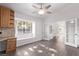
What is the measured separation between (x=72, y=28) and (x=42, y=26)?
235 centimetres

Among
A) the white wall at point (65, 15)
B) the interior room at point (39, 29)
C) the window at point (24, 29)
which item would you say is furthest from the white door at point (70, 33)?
the window at point (24, 29)

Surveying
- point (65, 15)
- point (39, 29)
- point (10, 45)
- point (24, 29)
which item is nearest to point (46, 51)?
point (10, 45)

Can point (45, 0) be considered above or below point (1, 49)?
above

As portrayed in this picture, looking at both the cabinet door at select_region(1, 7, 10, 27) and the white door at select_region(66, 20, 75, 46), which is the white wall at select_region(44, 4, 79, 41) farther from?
the cabinet door at select_region(1, 7, 10, 27)

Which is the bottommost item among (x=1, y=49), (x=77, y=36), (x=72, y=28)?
(x=1, y=49)

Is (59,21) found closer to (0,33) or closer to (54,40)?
(54,40)

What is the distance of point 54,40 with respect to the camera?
673cm

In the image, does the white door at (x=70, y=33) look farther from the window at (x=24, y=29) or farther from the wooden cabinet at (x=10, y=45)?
the wooden cabinet at (x=10, y=45)

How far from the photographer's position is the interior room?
4.03 m

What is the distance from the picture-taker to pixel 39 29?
7246 millimetres

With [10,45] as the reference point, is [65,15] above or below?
above

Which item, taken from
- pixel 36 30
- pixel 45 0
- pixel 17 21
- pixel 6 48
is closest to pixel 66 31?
pixel 36 30

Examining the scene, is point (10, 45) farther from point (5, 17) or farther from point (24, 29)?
point (24, 29)

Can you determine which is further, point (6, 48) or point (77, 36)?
point (77, 36)
